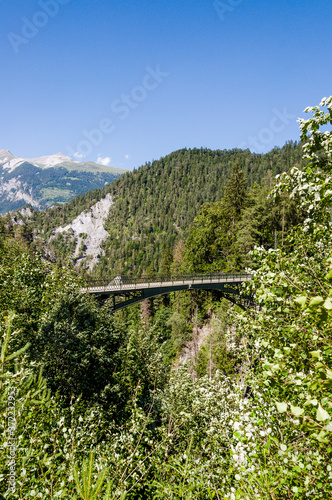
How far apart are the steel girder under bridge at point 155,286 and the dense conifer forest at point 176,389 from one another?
8.60 meters

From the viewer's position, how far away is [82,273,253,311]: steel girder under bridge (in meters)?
28.2

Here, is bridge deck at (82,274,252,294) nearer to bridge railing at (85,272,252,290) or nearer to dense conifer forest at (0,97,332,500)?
bridge railing at (85,272,252,290)

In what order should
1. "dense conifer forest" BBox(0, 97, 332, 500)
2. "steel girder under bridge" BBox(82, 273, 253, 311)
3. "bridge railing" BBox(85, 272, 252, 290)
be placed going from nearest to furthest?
1. "dense conifer forest" BBox(0, 97, 332, 500)
2. "steel girder under bridge" BBox(82, 273, 253, 311)
3. "bridge railing" BBox(85, 272, 252, 290)

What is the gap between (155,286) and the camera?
1249 inches

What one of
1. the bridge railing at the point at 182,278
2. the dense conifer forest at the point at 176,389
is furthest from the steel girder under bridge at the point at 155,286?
the dense conifer forest at the point at 176,389

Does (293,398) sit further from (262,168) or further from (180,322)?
(262,168)

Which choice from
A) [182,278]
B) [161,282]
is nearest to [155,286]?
[161,282]

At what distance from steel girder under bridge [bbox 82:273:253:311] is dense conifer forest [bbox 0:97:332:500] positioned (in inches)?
339

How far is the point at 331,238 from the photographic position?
5.65m

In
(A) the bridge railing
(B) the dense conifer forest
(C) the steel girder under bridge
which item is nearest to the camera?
(B) the dense conifer forest

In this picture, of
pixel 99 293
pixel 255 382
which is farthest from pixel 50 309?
pixel 99 293

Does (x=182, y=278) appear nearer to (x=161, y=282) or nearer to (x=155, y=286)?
(x=161, y=282)

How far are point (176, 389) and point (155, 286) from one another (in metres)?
21.7

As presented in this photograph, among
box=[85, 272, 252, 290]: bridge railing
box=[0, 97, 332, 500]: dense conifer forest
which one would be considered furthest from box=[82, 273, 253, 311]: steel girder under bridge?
box=[0, 97, 332, 500]: dense conifer forest
